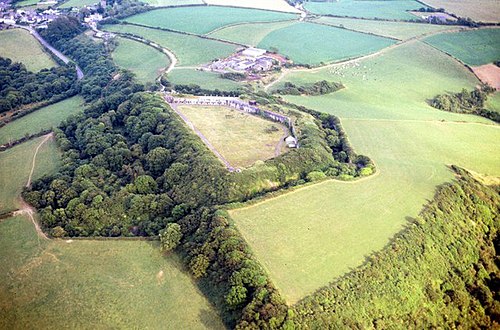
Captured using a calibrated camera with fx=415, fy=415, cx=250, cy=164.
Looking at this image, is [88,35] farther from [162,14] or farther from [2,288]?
[2,288]

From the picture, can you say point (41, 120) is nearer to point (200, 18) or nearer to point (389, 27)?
point (200, 18)

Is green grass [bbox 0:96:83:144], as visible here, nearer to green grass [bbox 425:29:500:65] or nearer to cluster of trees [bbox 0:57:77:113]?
cluster of trees [bbox 0:57:77:113]

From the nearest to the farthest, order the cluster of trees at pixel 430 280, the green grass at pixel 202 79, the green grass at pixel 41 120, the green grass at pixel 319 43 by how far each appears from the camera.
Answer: the cluster of trees at pixel 430 280 < the green grass at pixel 41 120 < the green grass at pixel 202 79 < the green grass at pixel 319 43

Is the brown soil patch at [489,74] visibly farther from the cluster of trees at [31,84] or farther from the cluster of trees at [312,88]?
the cluster of trees at [31,84]

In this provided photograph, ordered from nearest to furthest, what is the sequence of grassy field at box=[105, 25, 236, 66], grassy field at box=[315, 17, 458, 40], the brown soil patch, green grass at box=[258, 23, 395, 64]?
the brown soil patch < grassy field at box=[105, 25, 236, 66] < green grass at box=[258, 23, 395, 64] < grassy field at box=[315, 17, 458, 40]

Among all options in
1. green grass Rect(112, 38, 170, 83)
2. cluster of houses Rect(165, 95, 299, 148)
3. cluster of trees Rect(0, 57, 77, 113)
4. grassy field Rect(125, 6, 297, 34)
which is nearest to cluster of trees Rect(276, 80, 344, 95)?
cluster of houses Rect(165, 95, 299, 148)

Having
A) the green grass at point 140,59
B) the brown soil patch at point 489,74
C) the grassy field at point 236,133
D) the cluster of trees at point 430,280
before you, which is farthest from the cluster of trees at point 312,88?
the cluster of trees at point 430,280

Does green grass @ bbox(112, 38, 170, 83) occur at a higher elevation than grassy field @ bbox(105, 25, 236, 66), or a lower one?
lower
